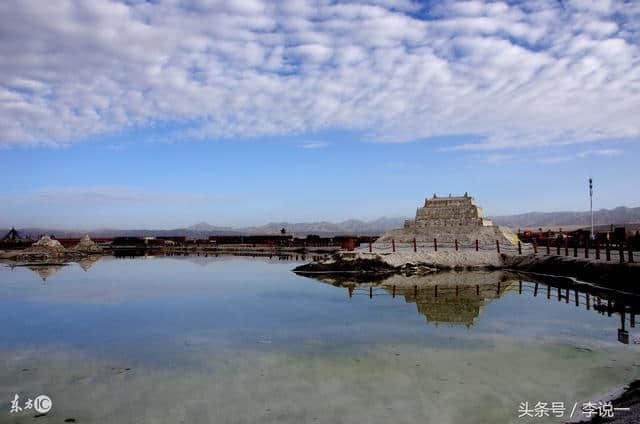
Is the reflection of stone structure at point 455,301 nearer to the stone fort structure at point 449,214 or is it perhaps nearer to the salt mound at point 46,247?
the stone fort structure at point 449,214

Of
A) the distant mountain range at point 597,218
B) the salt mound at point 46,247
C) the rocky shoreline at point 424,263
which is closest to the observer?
the rocky shoreline at point 424,263

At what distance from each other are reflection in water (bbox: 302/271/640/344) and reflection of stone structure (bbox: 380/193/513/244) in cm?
970

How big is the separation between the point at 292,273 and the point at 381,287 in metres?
7.87

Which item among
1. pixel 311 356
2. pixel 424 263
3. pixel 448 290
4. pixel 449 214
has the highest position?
pixel 449 214

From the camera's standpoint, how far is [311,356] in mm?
9633

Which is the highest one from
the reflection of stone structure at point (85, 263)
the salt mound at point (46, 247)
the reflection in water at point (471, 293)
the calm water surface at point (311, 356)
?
the salt mound at point (46, 247)

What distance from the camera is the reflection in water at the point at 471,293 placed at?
14.1 metres

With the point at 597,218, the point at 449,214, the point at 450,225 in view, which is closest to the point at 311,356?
the point at 450,225

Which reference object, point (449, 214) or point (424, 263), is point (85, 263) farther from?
point (449, 214)

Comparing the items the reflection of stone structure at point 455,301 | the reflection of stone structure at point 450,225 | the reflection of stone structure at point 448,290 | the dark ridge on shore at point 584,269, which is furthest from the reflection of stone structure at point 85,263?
the dark ridge on shore at point 584,269

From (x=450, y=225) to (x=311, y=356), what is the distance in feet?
97.7

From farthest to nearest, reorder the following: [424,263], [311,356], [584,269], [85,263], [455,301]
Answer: [85,263] → [424,263] → [584,269] → [455,301] → [311,356]

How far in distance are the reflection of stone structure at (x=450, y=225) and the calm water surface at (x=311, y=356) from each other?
1677 cm

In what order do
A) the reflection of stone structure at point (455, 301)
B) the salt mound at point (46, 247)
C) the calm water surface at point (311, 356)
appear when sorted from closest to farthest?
1. the calm water surface at point (311, 356)
2. the reflection of stone structure at point (455, 301)
3. the salt mound at point (46, 247)
